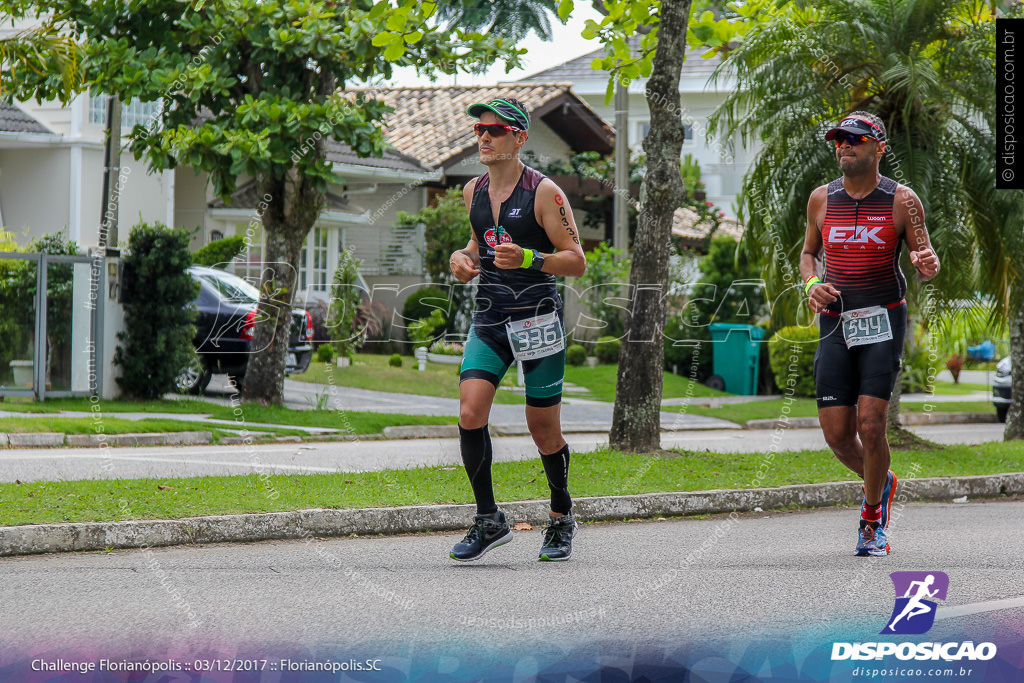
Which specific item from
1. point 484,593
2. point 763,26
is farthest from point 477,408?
point 763,26

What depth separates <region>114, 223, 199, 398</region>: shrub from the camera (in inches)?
568

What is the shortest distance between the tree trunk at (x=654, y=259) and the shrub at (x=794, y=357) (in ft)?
34.5

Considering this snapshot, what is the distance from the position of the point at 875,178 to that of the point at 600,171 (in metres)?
22.2

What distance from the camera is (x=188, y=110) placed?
13.4 metres

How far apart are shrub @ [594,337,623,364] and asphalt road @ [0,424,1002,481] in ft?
27.6

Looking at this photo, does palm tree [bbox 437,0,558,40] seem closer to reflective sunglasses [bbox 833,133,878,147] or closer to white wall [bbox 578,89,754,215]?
white wall [bbox 578,89,754,215]

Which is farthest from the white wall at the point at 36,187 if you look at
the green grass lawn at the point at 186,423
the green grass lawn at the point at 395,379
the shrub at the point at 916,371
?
the shrub at the point at 916,371

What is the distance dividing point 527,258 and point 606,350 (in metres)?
18.4

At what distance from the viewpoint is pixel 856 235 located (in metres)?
6.11

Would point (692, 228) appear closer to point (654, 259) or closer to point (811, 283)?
point (654, 259)

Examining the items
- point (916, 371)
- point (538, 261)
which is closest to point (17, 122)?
point (916, 371)

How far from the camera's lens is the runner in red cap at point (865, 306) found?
19.7 feet

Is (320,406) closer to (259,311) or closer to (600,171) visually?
(259,311)

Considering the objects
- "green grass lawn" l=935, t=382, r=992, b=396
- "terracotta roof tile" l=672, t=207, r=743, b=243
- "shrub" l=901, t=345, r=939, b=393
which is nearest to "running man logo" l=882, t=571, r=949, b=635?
"shrub" l=901, t=345, r=939, b=393
